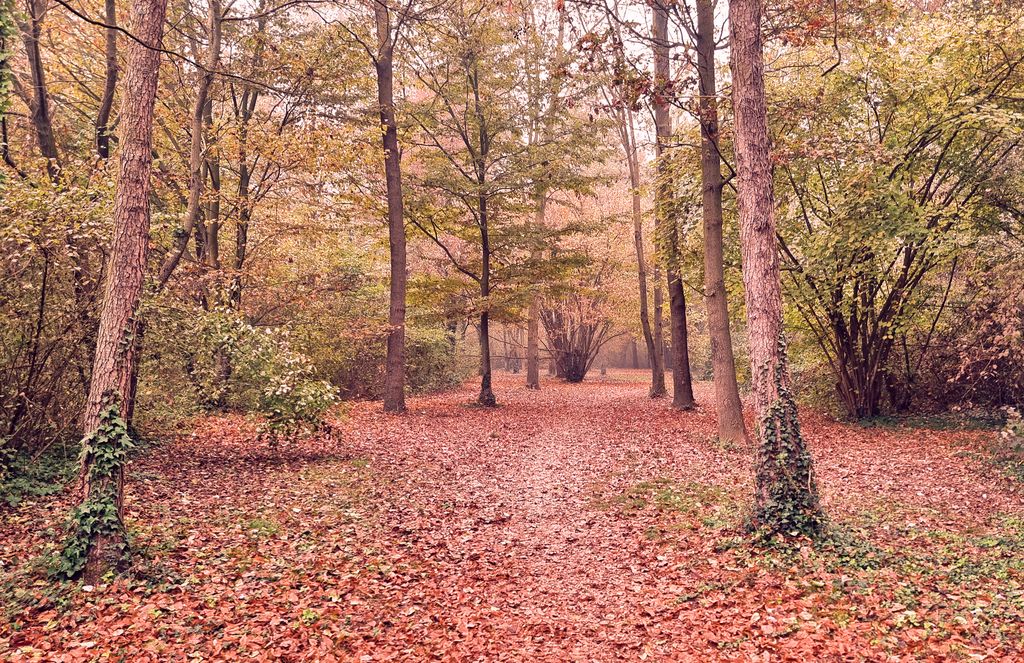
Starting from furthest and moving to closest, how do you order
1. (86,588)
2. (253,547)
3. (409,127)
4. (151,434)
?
(409,127)
(151,434)
(253,547)
(86,588)

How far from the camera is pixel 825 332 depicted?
13.6m

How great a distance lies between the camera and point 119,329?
550cm

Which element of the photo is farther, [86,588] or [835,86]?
[835,86]

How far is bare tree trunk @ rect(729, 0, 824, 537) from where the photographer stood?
6.12 m

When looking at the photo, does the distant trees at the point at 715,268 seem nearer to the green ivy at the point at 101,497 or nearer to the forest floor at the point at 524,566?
the forest floor at the point at 524,566

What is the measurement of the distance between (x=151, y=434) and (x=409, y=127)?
35.1 ft

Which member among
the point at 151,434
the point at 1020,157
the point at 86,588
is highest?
the point at 1020,157

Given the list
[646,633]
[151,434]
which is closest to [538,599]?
[646,633]

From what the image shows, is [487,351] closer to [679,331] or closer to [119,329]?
[679,331]

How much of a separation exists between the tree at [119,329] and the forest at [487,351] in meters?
0.04

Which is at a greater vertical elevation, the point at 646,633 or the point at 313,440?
the point at 313,440

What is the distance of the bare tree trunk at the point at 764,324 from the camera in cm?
612

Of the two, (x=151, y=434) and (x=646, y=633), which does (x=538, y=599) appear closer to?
(x=646, y=633)

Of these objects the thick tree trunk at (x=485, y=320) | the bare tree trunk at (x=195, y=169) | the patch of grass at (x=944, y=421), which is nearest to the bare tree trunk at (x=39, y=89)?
the bare tree trunk at (x=195, y=169)
